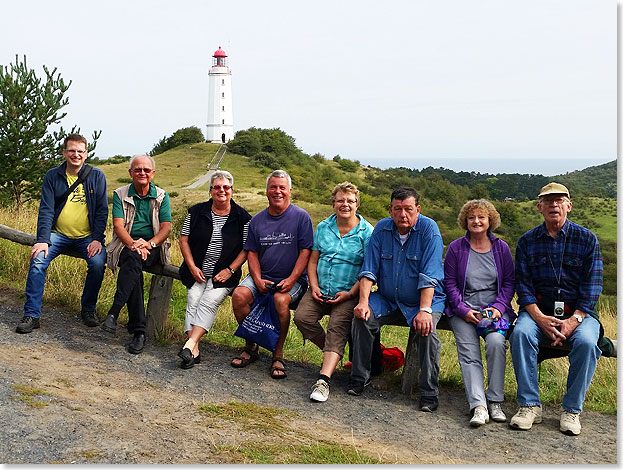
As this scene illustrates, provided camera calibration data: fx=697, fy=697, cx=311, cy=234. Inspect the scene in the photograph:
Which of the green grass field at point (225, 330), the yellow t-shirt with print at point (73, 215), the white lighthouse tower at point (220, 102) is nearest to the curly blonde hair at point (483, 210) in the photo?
the green grass field at point (225, 330)

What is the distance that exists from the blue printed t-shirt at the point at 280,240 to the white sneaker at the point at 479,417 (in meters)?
1.77

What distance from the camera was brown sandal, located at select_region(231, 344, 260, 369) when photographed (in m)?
5.74

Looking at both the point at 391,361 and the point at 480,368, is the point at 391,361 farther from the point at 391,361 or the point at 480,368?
the point at 480,368

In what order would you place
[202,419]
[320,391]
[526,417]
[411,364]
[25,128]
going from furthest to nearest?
[25,128] < [411,364] < [320,391] < [526,417] < [202,419]

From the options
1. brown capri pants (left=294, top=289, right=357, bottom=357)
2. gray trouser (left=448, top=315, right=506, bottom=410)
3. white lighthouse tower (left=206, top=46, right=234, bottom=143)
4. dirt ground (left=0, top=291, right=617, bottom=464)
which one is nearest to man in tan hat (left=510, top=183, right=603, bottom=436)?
gray trouser (left=448, top=315, right=506, bottom=410)

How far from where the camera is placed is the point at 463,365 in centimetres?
495

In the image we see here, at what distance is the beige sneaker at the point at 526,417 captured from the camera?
4.61 meters

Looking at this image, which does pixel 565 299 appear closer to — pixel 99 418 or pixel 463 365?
pixel 463 365

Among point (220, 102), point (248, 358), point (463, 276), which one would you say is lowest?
point (248, 358)

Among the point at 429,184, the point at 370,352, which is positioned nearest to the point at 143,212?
the point at 370,352

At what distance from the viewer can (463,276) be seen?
509 cm

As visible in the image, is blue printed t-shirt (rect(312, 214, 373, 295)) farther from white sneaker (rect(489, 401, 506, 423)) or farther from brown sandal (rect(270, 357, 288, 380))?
white sneaker (rect(489, 401, 506, 423))

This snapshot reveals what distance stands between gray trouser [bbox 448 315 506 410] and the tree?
37.0ft

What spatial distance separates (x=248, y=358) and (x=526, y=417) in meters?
2.29
